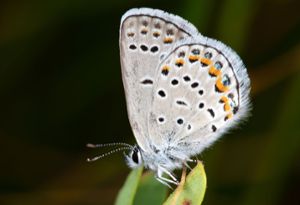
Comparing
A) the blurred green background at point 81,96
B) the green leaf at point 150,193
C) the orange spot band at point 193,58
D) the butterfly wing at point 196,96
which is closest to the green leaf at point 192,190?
the green leaf at point 150,193

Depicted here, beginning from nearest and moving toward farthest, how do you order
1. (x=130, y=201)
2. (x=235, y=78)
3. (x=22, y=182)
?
(x=130, y=201) < (x=235, y=78) < (x=22, y=182)

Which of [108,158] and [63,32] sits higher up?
[63,32]

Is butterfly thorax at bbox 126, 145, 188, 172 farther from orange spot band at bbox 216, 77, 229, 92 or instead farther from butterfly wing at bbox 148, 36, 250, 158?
orange spot band at bbox 216, 77, 229, 92

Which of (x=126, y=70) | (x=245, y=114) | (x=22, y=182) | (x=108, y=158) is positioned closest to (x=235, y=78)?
(x=245, y=114)

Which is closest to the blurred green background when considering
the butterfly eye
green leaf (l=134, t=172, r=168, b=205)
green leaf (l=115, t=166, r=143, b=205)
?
the butterfly eye

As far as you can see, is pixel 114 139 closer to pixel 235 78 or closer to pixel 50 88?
pixel 50 88
